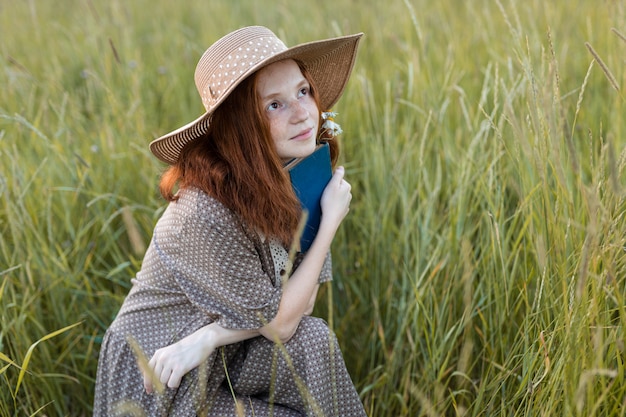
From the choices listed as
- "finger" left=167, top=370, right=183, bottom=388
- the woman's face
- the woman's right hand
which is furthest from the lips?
"finger" left=167, top=370, right=183, bottom=388

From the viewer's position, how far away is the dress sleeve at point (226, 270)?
5.08ft

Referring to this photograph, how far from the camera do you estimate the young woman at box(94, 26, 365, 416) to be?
5.10ft

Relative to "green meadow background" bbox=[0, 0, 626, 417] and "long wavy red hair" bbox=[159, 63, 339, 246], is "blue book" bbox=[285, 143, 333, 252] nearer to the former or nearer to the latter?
"long wavy red hair" bbox=[159, 63, 339, 246]

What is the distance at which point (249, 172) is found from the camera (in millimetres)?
1559

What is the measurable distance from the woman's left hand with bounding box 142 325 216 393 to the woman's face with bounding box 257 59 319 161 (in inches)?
17.6

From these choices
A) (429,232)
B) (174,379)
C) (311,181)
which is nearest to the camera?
(174,379)

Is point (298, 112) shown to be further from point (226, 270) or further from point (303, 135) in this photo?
point (226, 270)

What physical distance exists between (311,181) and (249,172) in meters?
0.19

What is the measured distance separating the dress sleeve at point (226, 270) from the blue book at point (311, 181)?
0.18m

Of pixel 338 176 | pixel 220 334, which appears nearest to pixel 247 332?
pixel 220 334

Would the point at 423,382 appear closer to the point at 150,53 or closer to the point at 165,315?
the point at 165,315

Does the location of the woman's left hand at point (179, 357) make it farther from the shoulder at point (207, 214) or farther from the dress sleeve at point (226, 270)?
the shoulder at point (207, 214)

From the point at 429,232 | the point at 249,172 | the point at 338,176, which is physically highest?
the point at 249,172

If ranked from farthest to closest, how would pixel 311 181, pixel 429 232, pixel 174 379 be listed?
1. pixel 429 232
2. pixel 311 181
3. pixel 174 379
